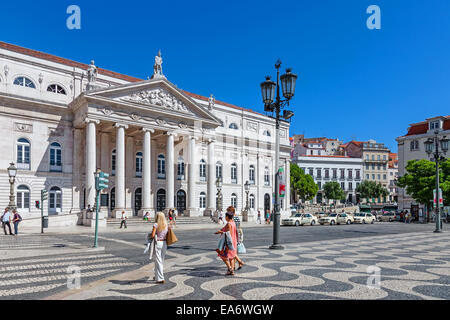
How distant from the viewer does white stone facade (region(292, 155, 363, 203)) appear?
89.0 m

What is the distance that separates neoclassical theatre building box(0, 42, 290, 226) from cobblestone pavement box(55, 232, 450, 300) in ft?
79.6

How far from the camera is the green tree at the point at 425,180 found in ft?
145

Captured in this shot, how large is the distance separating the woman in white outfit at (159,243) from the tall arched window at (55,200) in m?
30.7

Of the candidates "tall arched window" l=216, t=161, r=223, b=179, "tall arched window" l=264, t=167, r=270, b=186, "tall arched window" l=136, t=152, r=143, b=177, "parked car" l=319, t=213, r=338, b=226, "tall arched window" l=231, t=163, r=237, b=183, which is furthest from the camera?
"tall arched window" l=264, t=167, r=270, b=186

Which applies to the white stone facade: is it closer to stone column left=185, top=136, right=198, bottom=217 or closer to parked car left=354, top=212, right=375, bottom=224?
parked car left=354, top=212, right=375, bottom=224

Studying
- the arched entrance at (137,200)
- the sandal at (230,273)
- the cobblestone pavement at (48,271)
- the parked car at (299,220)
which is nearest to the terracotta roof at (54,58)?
the arched entrance at (137,200)

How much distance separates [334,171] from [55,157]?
7003 centimetres

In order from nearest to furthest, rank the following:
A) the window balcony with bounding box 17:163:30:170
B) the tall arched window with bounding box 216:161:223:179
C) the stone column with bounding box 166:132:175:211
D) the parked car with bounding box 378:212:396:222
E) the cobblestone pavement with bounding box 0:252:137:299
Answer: the cobblestone pavement with bounding box 0:252:137:299, the window balcony with bounding box 17:163:30:170, the stone column with bounding box 166:132:175:211, the tall arched window with bounding box 216:161:223:179, the parked car with bounding box 378:212:396:222

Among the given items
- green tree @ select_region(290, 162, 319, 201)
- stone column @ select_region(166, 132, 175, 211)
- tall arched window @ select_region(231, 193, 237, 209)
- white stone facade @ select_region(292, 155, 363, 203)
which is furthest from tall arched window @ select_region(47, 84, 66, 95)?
white stone facade @ select_region(292, 155, 363, 203)

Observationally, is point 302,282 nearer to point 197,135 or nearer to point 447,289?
point 447,289

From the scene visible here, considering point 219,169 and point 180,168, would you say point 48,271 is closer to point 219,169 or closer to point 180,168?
point 180,168

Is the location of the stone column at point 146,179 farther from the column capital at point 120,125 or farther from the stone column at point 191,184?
the stone column at point 191,184

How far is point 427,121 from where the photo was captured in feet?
195

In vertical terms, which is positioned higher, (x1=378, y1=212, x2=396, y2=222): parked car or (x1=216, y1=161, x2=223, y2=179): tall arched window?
(x1=216, y1=161, x2=223, y2=179): tall arched window
